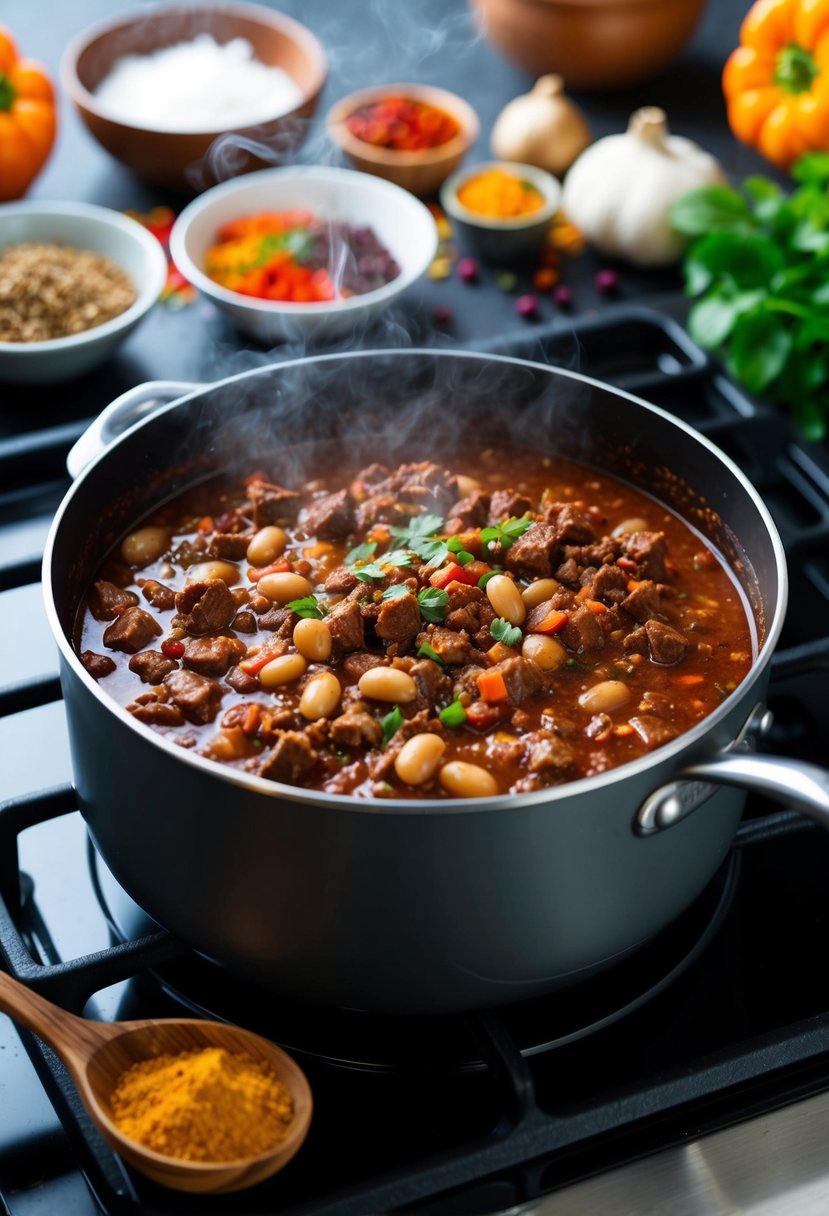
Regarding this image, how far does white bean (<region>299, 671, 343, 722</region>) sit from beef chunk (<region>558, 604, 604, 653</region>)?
0.40m

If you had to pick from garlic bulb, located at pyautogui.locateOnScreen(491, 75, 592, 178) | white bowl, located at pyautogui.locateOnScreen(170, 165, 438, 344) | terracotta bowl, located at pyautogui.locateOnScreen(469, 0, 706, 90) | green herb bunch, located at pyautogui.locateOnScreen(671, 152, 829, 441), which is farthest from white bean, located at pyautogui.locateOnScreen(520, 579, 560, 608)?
terracotta bowl, located at pyautogui.locateOnScreen(469, 0, 706, 90)

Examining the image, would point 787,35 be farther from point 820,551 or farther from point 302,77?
point 820,551

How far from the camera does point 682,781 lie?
1.59m

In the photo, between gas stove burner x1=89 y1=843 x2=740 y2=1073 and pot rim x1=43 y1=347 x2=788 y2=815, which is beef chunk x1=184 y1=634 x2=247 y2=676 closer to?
pot rim x1=43 y1=347 x2=788 y2=815

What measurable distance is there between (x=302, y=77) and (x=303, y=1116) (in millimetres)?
3299

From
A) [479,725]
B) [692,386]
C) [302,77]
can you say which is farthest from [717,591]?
[302,77]

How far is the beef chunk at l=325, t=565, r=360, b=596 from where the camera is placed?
2184mm

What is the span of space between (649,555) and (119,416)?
3.21 feet

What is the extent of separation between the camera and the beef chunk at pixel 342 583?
2184 millimetres

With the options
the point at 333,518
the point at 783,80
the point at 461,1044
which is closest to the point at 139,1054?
the point at 461,1044

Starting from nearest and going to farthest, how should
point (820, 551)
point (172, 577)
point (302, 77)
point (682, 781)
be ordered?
1. point (682, 781)
2. point (172, 577)
3. point (820, 551)
4. point (302, 77)

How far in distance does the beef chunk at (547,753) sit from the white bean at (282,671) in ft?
1.22

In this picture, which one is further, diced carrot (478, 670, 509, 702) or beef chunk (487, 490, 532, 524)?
beef chunk (487, 490, 532, 524)

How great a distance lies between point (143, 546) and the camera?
236 centimetres
